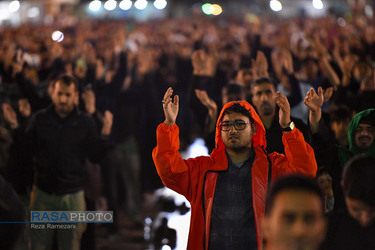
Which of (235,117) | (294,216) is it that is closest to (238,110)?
(235,117)

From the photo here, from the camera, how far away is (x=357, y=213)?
304 centimetres

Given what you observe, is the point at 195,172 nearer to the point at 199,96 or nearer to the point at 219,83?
the point at 199,96

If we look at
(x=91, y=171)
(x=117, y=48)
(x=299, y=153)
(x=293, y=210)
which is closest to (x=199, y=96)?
(x=91, y=171)

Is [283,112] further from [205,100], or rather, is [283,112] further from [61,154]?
[61,154]

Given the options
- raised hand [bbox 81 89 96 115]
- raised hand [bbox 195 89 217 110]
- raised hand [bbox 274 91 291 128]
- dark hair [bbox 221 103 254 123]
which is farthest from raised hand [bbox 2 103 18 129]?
raised hand [bbox 274 91 291 128]

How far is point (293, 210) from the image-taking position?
8.11ft

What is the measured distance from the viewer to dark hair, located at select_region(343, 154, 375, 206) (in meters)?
3.03

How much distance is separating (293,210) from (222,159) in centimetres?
134

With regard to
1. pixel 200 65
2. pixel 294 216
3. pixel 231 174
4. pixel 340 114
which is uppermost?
pixel 200 65

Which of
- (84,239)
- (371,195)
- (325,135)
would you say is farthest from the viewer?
(84,239)

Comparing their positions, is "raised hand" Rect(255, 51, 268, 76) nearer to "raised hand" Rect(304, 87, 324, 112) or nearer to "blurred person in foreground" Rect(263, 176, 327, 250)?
"raised hand" Rect(304, 87, 324, 112)

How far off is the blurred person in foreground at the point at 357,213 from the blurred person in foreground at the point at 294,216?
0.54 m

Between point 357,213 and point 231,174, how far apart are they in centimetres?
93

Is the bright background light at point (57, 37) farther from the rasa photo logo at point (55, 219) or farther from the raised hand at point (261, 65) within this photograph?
the rasa photo logo at point (55, 219)
